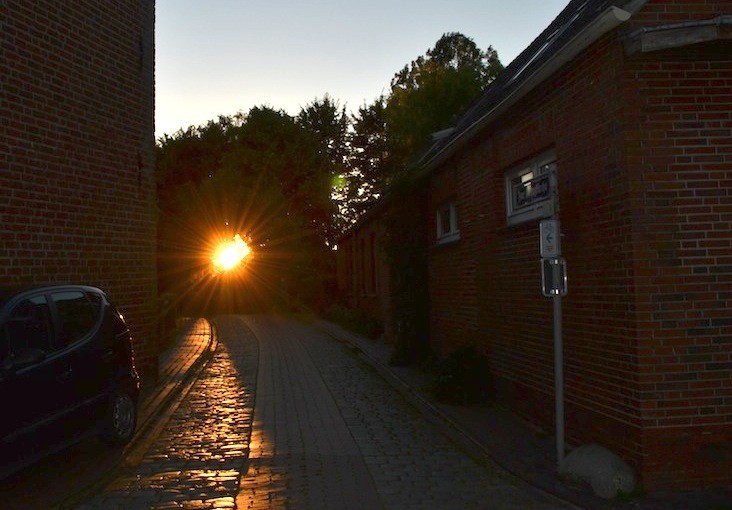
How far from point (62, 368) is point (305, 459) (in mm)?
2519

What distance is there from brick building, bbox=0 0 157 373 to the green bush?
4875 mm

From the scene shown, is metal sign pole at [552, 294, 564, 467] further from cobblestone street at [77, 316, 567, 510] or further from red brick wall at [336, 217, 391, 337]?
red brick wall at [336, 217, 391, 337]

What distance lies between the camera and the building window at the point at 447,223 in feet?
44.4

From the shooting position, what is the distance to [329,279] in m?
37.9

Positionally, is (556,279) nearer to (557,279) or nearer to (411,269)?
→ (557,279)

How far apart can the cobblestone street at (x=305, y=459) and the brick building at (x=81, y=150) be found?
2.44 metres

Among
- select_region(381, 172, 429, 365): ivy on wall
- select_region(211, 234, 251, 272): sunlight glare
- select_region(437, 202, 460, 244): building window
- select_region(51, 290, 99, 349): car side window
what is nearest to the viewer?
select_region(51, 290, 99, 349): car side window

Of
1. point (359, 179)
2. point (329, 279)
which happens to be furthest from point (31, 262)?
point (359, 179)

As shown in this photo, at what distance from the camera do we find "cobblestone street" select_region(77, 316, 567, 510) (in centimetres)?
620

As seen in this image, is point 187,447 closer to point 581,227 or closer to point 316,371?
point 581,227

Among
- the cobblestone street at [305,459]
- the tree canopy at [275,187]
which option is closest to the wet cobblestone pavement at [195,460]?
the cobblestone street at [305,459]

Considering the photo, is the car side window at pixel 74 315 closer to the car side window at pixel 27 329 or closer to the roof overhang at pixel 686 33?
the car side window at pixel 27 329

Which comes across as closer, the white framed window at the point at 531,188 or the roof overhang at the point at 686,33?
the roof overhang at the point at 686,33

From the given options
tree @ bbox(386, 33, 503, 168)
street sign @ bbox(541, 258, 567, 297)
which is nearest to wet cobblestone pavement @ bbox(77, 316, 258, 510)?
street sign @ bbox(541, 258, 567, 297)
